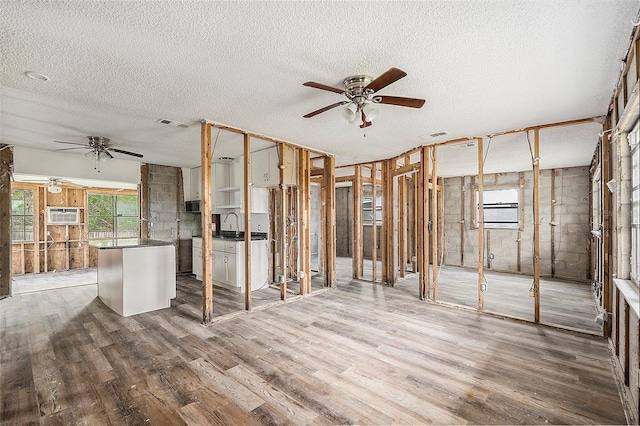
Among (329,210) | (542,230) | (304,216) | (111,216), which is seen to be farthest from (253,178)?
(542,230)

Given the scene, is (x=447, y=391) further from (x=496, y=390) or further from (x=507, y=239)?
(x=507, y=239)

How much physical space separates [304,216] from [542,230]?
18.6 ft

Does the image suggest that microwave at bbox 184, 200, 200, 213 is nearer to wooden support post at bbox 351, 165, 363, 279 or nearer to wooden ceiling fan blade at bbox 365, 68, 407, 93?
wooden support post at bbox 351, 165, 363, 279

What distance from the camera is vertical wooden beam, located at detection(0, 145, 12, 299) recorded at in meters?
4.89

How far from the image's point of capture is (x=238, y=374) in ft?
8.12

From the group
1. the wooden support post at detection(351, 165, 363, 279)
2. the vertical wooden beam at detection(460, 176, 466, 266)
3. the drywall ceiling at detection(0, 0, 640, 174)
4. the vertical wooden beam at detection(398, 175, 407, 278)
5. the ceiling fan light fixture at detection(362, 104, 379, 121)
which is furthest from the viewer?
the vertical wooden beam at detection(460, 176, 466, 266)

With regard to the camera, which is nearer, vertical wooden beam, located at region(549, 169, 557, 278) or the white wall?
the white wall

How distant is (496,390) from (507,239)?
5982mm

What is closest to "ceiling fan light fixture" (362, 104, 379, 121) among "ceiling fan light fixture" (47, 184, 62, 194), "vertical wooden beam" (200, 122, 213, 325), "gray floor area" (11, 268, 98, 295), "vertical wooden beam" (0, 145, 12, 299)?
"vertical wooden beam" (200, 122, 213, 325)

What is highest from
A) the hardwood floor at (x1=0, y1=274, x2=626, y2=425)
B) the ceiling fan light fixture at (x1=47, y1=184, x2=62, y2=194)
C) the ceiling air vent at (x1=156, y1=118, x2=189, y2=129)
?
the ceiling air vent at (x1=156, y1=118, x2=189, y2=129)

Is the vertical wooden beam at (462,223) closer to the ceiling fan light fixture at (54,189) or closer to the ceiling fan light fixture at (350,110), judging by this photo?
the ceiling fan light fixture at (350,110)

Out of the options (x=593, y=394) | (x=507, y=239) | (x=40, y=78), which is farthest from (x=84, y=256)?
(x=507, y=239)

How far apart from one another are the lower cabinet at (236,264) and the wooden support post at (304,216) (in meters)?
0.86

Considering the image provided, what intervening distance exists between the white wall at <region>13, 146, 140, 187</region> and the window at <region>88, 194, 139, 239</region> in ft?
9.65
